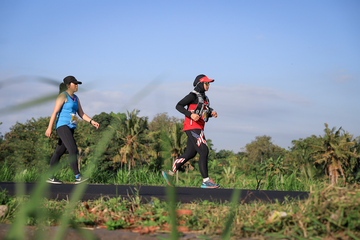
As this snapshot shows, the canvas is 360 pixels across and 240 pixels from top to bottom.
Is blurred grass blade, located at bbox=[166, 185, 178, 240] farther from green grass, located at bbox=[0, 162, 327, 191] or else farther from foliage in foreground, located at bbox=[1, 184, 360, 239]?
green grass, located at bbox=[0, 162, 327, 191]

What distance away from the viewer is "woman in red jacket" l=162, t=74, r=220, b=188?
5707 mm

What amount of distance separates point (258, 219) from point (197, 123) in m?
3.23

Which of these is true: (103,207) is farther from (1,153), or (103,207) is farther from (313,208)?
(1,153)

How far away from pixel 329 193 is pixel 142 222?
1660 mm

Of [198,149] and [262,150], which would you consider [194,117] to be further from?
[262,150]

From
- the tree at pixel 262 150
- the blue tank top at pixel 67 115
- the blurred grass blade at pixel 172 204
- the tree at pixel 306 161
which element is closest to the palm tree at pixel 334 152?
the tree at pixel 306 161

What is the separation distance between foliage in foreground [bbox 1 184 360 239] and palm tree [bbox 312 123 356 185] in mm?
18790

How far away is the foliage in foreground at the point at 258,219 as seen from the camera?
2.34 m

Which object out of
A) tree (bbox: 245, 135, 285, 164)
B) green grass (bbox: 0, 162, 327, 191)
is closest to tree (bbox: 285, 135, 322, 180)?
green grass (bbox: 0, 162, 327, 191)

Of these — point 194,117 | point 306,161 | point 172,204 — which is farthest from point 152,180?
point 172,204

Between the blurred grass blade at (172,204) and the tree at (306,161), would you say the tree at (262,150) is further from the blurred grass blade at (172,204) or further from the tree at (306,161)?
the blurred grass blade at (172,204)

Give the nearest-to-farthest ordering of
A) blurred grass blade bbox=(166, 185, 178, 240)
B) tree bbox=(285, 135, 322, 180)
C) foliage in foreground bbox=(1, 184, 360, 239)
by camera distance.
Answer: blurred grass blade bbox=(166, 185, 178, 240) < foliage in foreground bbox=(1, 184, 360, 239) < tree bbox=(285, 135, 322, 180)

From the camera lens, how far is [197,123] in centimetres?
585

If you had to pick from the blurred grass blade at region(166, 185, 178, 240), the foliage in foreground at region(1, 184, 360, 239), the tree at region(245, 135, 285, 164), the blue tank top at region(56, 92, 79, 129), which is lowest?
the foliage in foreground at region(1, 184, 360, 239)
